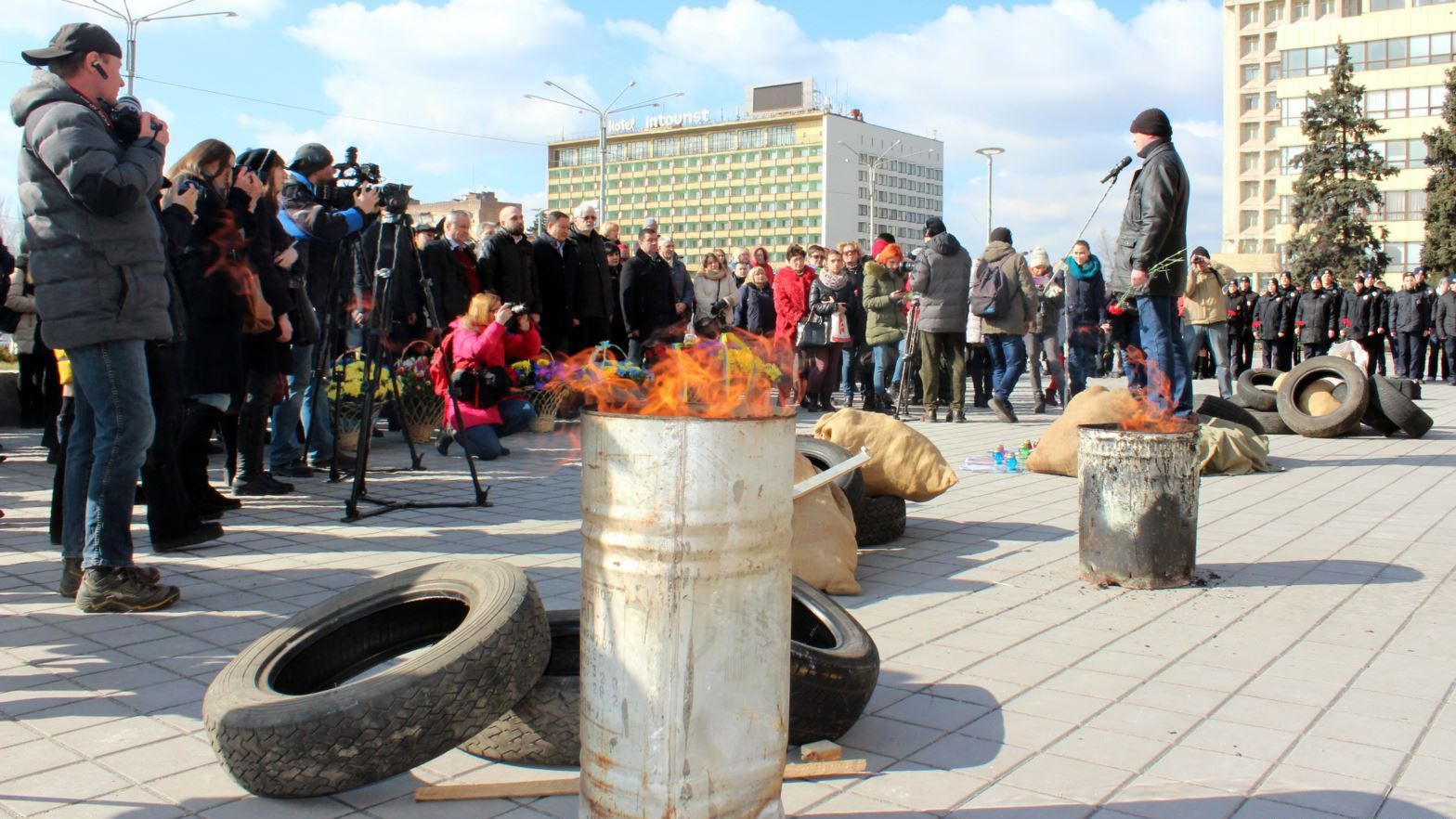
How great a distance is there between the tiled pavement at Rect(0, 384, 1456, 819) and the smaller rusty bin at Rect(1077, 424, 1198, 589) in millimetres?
136

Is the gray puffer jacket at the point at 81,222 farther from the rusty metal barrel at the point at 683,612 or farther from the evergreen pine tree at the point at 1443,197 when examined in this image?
the evergreen pine tree at the point at 1443,197

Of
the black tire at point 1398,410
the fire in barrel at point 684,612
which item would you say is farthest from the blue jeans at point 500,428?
the black tire at point 1398,410

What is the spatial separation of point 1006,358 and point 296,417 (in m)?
8.79

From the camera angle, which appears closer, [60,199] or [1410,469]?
[60,199]

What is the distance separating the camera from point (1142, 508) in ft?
17.2

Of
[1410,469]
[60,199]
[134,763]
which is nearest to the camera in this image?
[134,763]

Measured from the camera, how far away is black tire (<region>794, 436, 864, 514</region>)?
5949mm

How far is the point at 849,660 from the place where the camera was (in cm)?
334

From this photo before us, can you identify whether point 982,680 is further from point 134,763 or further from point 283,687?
point 134,763

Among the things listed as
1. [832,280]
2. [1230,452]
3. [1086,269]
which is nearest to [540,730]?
[1230,452]

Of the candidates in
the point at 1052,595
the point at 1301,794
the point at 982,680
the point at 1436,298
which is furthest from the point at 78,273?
the point at 1436,298

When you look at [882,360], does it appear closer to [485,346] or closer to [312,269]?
[485,346]

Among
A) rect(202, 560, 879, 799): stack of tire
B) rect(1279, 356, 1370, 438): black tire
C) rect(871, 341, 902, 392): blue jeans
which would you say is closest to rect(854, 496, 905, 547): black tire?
rect(202, 560, 879, 799): stack of tire

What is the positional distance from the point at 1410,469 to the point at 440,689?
30.6 ft
